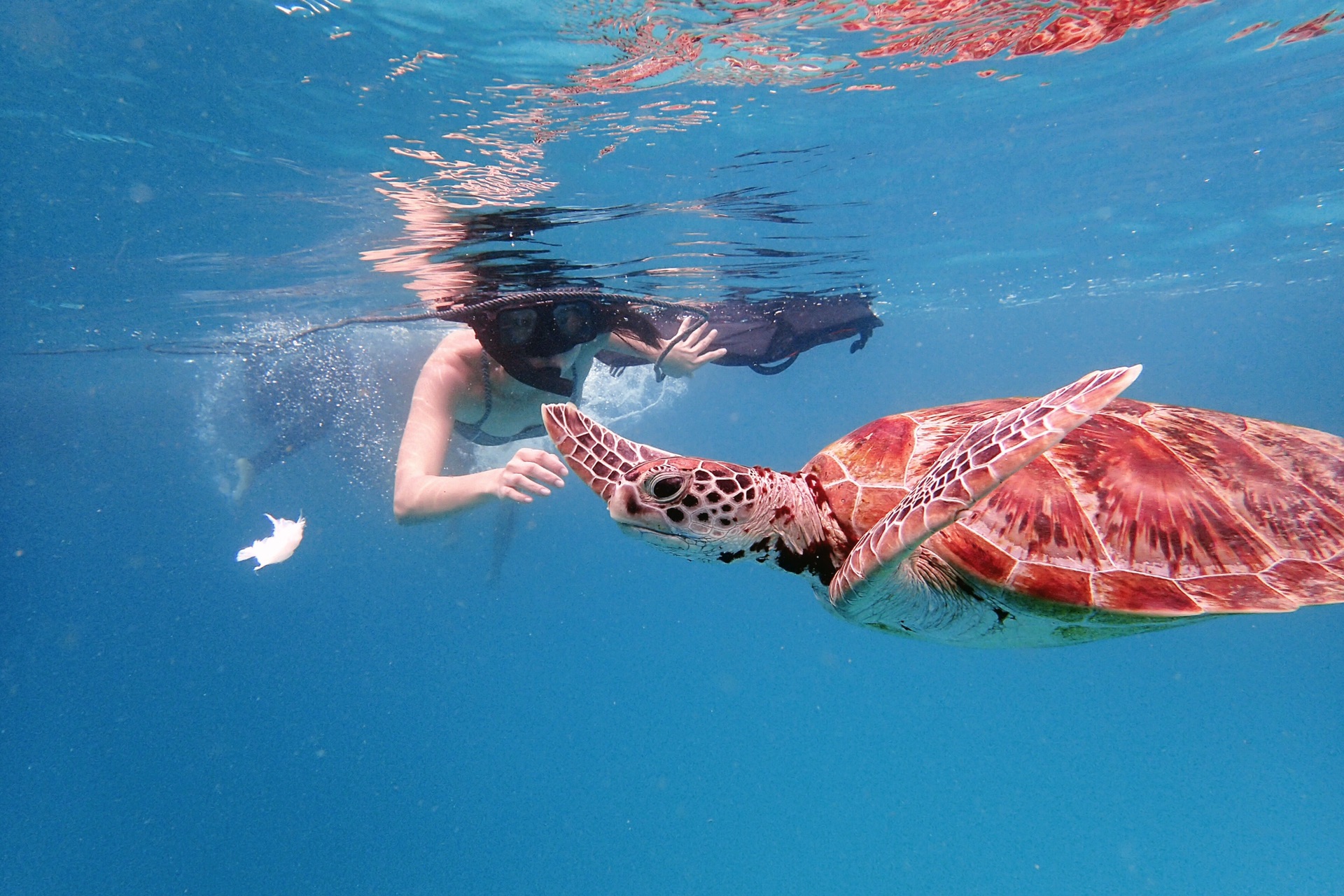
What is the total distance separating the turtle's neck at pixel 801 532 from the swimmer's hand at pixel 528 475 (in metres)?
1.00

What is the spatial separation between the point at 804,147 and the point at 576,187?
7.82ft

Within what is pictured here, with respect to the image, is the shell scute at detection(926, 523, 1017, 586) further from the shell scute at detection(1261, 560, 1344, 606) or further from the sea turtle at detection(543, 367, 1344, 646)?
the shell scute at detection(1261, 560, 1344, 606)

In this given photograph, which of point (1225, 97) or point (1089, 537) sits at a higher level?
point (1225, 97)

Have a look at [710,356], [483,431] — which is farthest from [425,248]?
[710,356]

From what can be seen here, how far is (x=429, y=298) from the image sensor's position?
32.9 ft

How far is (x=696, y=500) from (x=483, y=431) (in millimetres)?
4718

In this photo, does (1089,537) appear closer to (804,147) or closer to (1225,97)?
(804,147)

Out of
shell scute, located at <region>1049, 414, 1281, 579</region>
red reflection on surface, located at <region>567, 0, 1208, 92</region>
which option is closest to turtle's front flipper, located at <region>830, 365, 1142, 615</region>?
shell scute, located at <region>1049, 414, 1281, 579</region>

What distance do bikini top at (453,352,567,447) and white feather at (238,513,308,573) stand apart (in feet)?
5.49

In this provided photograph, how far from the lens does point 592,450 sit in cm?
294

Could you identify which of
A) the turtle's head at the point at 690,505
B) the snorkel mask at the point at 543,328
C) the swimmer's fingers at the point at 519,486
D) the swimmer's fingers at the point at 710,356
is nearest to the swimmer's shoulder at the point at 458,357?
the snorkel mask at the point at 543,328

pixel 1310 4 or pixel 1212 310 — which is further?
pixel 1212 310

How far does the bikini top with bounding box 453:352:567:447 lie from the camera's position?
19.8 feet

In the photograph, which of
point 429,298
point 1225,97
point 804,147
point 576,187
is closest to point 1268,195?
point 1225,97
